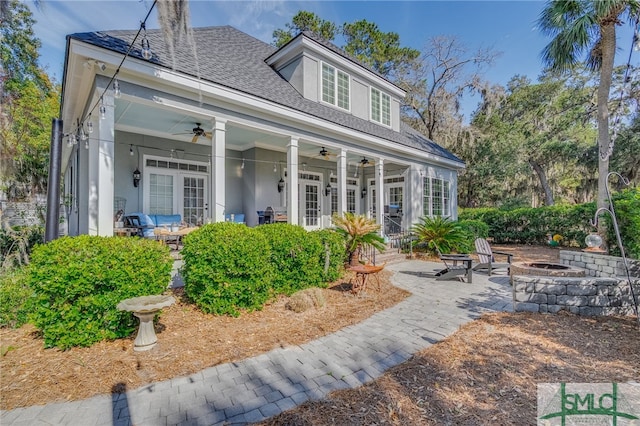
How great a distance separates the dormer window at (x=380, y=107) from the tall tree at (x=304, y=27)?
10884 millimetres

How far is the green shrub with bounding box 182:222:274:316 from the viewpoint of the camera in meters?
4.27

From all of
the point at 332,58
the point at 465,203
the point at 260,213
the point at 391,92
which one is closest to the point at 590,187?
the point at 465,203

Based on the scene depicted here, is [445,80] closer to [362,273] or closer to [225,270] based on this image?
[362,273]

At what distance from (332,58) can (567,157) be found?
16.9 m

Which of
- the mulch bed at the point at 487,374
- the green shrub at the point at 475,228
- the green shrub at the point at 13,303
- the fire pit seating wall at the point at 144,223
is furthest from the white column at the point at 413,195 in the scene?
the green shrub at the point at 13,303

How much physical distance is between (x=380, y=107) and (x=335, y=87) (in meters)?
2.69

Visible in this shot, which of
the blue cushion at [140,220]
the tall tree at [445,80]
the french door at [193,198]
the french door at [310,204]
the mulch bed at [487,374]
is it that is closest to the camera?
the mulch bed at [487,374]

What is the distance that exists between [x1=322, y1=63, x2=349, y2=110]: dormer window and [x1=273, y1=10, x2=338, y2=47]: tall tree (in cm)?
1171

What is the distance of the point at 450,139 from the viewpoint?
18.4 meters

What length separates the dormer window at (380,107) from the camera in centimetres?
1159

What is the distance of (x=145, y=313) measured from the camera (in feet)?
10.9

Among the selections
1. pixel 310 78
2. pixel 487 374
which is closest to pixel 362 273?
pixel 487 374

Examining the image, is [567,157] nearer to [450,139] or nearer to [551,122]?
[551,122]

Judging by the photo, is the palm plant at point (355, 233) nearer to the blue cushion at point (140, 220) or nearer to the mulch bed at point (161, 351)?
the mulch bed at point (161, 351)
